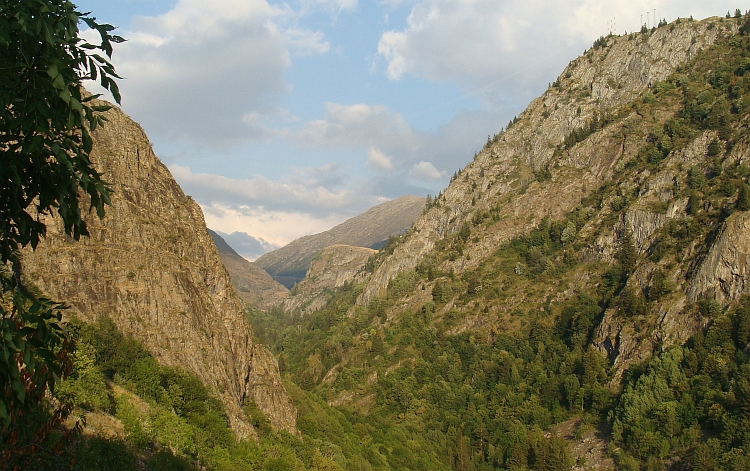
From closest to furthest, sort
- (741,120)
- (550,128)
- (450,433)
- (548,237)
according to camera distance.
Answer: (450,433) < (741,120) < (548,237) < (550,128)

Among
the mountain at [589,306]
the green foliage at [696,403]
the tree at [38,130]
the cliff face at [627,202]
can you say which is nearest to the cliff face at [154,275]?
the mountain at [589,306]

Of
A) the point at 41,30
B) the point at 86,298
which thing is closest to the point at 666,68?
the point at 86,298

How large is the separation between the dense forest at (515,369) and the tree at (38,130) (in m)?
12.8

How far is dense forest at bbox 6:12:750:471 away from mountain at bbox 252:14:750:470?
0.49m

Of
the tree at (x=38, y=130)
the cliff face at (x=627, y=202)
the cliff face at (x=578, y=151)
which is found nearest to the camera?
the tree at (x=38, y=130)

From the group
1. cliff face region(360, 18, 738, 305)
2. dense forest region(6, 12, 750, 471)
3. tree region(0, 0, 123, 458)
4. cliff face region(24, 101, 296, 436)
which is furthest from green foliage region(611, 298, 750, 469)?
tree region(0, 0, 123, 458)

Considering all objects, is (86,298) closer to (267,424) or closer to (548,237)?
(267,424)

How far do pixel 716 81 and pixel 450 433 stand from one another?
121329mm

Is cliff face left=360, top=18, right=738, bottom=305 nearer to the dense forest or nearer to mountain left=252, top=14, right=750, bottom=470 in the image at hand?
mountain left=252, top=14, right=750, bottom=470

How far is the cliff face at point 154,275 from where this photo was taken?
40.8 metres

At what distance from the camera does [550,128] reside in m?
196

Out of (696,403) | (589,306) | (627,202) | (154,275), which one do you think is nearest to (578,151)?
(627,202)

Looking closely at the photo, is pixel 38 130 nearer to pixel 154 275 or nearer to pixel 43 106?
pixel 43 106

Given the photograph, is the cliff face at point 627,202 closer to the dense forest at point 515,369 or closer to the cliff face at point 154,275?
the dense forest at point 515,369
